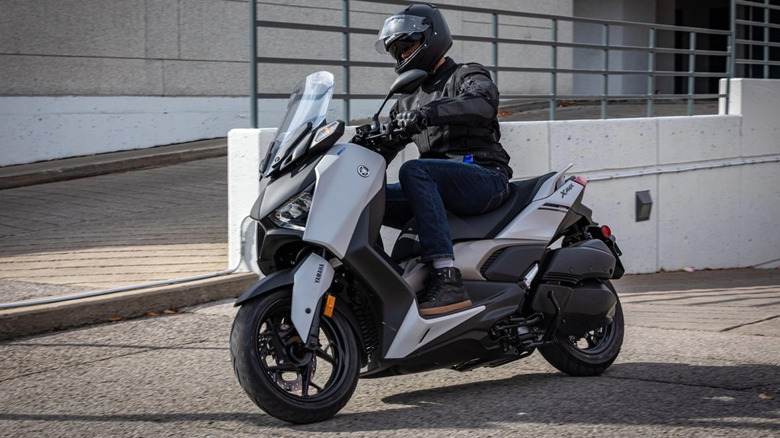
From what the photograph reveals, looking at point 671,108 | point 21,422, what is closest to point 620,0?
point 671,108

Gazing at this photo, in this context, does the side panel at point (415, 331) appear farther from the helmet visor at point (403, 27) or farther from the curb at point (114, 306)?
the curb at point (114, 306)

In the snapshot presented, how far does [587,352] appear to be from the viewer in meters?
5.31

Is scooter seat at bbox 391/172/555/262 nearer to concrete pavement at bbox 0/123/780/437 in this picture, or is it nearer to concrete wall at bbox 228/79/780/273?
concrete pavement at bbox 0/123/780/437

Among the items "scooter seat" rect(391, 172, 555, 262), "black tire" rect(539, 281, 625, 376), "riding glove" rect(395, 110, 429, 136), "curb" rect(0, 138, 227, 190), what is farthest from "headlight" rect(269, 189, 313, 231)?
"curb" rect(0, 138, 227, 190)

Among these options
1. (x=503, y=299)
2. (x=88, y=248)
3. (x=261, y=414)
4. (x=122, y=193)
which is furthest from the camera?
(x=122, y=193)

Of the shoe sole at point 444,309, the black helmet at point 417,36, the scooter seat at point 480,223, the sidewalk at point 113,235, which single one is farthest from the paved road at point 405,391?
the black helmet at point 417,36

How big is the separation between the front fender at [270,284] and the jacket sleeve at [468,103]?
3.05ft

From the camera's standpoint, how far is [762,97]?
12680mm

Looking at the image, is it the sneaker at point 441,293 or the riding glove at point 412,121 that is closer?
the riding glove at point 412,121

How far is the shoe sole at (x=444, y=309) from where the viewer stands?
4.64 meters

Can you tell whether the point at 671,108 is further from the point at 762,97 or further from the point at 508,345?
the point at 508,345

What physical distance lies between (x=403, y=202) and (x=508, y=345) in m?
0.81

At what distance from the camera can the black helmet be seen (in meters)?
5.02

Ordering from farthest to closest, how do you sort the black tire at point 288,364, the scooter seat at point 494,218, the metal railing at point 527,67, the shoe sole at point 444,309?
the metal railing at point 527,67 → the scooter seat at point 494,218 → the shoe sole at point 444,309 → the black tire at point 288,364
